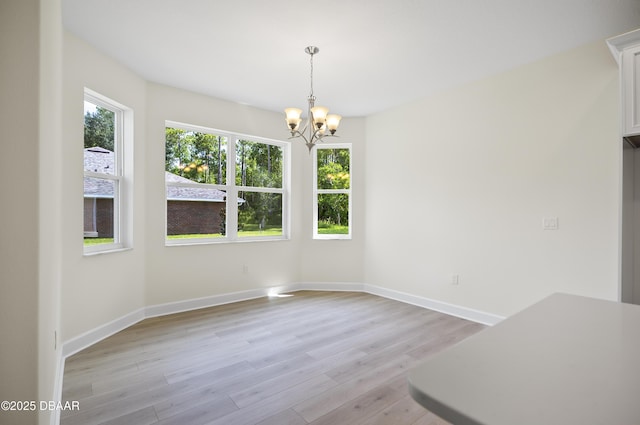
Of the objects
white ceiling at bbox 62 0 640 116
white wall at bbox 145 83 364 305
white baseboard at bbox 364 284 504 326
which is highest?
white ceiling at bbox 62 0 640 116

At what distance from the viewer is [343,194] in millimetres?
5297

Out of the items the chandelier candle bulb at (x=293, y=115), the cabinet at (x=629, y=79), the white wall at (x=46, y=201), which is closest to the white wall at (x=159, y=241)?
the white wall at (x=46, y=201)

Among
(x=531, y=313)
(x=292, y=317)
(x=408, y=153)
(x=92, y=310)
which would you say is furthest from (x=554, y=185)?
(x=92, y=310)

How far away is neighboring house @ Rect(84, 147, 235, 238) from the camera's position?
3.24 metres

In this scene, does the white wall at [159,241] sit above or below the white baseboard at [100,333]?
above

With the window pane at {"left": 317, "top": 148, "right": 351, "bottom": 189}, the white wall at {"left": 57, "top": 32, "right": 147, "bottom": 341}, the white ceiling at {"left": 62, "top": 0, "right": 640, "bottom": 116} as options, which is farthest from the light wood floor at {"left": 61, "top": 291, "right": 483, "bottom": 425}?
the white ceiling at {"left": 62, "top": 0, "right": 640, "bottom": 116}

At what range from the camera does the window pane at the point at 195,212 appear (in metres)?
4.20

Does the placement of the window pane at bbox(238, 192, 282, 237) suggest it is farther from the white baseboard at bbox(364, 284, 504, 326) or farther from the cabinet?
the cabinet

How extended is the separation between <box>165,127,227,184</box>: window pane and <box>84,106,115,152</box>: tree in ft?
2.21

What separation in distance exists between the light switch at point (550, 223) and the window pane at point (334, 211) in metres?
2.74

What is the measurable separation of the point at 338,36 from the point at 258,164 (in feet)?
8.35

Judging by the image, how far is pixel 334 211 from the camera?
530 centimetres

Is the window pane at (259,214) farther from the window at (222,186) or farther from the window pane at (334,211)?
the window pane at (334,211)

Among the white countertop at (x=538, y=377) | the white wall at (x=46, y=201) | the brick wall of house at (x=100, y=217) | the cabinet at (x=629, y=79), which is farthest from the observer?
the brick wall of house at (x=100, y=217)
